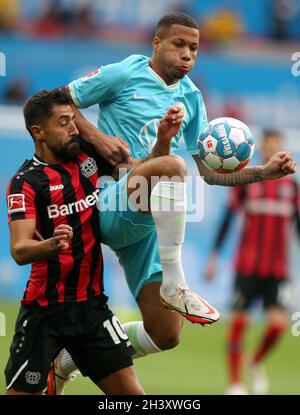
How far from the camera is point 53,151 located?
6125mm

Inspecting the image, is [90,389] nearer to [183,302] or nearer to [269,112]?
[183,302]

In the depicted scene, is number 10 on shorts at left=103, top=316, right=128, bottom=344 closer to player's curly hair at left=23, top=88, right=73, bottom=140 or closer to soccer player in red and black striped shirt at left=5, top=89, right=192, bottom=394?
soccer player in red and black striped shirt at left=5, top=89, right=192, bottom=394

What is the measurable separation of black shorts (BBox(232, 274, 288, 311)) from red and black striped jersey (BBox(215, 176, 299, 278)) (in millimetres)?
66

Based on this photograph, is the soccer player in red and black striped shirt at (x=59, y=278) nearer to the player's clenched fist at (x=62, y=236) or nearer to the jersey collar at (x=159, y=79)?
the player's clenched fist at (x=62, y=236)

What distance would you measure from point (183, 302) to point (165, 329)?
779mm

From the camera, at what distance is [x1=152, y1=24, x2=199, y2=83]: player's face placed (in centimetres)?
653

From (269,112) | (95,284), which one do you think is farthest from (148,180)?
(269,112)

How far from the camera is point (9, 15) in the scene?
1884 centimetres

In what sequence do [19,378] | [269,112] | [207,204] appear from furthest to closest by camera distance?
[269,112] < [207,204] < [19,378]

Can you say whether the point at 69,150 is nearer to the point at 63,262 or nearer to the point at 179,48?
the point at 63,262

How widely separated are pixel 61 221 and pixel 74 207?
123mm

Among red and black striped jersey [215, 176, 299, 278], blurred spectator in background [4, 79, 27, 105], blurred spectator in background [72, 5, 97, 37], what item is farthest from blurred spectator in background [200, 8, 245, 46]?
red and black striped jersey [215, 176, 299, 278]

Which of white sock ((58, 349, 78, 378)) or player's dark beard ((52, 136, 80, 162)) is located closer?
player's dark beard ((52, 136, 80, 162))

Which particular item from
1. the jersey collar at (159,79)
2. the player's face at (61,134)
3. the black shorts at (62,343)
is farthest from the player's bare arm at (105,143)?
the black shorts at (62,343)
